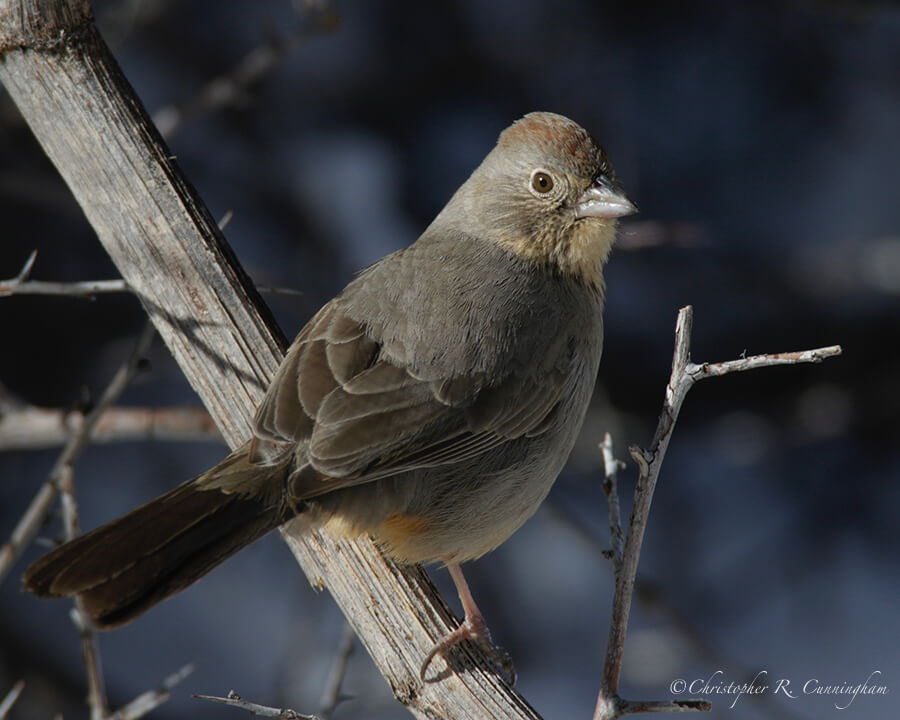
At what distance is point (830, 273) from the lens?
5691 millimetres

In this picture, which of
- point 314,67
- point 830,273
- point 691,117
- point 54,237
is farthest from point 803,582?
point 54,237

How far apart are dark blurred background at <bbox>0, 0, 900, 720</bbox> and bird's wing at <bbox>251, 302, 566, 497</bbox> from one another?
2162mm

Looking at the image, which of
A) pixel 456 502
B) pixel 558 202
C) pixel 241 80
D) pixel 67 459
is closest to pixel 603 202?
pixel 558 202

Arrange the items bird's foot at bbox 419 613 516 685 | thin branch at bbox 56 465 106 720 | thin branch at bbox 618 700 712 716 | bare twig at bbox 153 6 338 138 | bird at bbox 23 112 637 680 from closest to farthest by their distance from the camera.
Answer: thin branch at bbox 618 700 712 716, bird at bbox 23 112 637 680, bird's foot at bbox 419 613 516 685, thin branch at bbox 56 465 106 720, bare twig at bbox 153 6 338 138

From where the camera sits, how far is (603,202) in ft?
13.0

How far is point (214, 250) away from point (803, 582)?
13.2 feet

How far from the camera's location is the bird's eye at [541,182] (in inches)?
161

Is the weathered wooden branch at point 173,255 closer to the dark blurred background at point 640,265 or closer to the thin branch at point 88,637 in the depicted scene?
the thin branch at point 88,637

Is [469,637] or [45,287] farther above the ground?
[45,287]

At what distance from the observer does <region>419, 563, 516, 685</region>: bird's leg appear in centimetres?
313

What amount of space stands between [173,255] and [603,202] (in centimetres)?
162

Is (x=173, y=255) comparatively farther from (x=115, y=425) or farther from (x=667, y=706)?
(x=667, y=706)

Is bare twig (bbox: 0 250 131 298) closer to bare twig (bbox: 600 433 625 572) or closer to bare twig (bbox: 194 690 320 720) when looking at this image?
bare twig (bbox: 194 690 320 720)

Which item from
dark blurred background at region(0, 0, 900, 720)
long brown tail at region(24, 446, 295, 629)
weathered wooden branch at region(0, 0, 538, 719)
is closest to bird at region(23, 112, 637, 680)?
long brown tail at region(24, 446, 295, 629)
